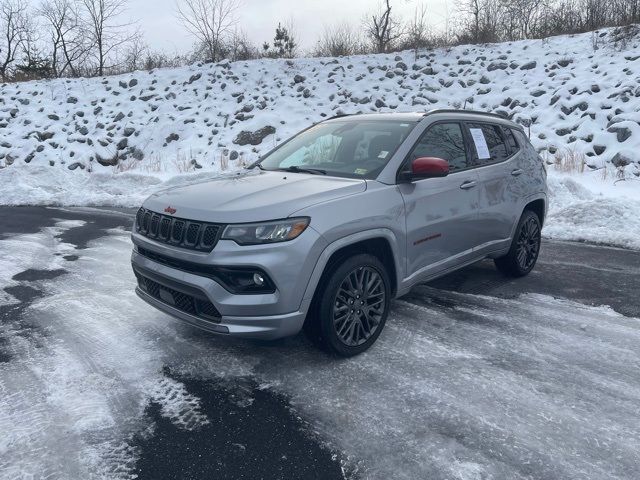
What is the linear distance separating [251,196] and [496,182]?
2.71 metres

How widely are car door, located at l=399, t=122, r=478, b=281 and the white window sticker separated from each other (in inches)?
6.9

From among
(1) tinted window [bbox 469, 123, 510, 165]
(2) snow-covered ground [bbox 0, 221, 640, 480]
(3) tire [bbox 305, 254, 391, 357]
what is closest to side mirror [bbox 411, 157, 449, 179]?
(3) tire [bbox 305, 254, 391, 357]

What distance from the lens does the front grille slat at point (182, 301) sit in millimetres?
3311

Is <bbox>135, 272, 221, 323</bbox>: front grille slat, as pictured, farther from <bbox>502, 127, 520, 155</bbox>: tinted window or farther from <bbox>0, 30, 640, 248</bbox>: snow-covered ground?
<bbox>0, 30, 640, 248</bbox>: snow-covered ground

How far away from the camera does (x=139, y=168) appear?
1453 centimetres

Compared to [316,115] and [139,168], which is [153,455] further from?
[316,115]

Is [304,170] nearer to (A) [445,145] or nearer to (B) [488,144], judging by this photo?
(A) [445,145]

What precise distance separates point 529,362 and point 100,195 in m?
10.7

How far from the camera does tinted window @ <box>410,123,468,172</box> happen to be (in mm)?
4262

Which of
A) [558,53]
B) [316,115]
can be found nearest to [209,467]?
[316,115]

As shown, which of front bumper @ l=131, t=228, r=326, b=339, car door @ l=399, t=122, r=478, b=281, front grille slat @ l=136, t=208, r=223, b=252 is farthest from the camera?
car door @ l=399, t=122, r=478, b=281

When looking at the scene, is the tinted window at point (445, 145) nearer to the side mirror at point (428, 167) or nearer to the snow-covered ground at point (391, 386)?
the side mirror at point (428, 167)

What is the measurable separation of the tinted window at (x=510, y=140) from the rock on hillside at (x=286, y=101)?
7.59m

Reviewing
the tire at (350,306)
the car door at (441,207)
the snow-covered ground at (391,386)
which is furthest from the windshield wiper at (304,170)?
the snow-covered ground at (391,386)
